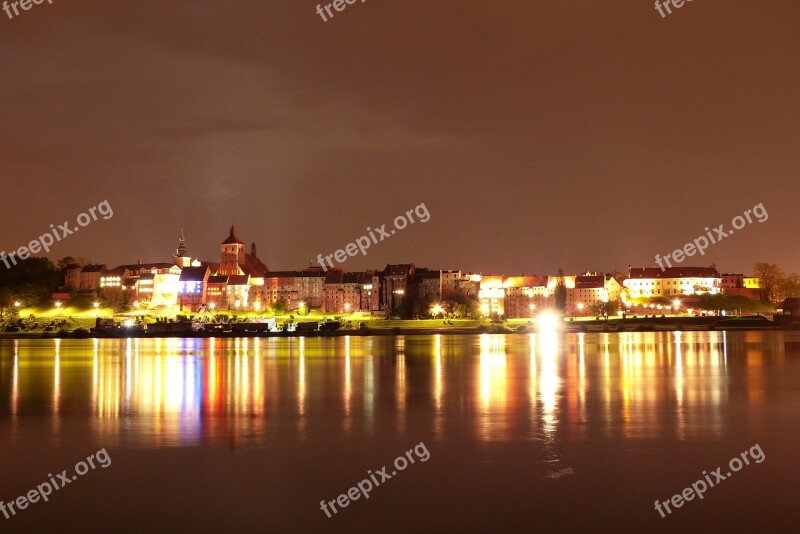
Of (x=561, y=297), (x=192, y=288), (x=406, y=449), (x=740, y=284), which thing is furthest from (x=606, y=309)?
(x=406, y=449)

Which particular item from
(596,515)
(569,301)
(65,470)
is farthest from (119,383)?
(569,301)

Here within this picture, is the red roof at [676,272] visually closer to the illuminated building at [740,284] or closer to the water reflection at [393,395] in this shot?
the illuminated building at [740,284]

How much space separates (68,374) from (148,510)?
70.7ft

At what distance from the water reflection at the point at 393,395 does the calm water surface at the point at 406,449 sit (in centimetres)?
10

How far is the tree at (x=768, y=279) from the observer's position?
112m

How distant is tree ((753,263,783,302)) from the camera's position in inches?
4414

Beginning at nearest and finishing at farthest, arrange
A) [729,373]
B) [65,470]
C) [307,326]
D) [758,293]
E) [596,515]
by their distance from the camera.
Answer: [596,515], [65,470], [729,373], [307,326], [758,293]

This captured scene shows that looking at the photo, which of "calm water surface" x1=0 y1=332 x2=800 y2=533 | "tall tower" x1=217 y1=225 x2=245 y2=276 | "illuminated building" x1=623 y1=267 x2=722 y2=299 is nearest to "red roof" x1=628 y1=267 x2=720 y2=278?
"illuminated building" x1=623 y1=267 x2=722 y2=299

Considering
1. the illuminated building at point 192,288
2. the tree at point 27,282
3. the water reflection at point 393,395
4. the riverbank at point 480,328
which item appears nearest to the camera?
the water reflection at point 393,395

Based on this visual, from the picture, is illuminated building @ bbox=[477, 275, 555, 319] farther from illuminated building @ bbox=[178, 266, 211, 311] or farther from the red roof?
illuminated building @ bbox=[178, 266, 211, 311]

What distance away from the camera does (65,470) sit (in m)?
12.5

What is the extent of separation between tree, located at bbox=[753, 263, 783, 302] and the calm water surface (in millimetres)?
91663

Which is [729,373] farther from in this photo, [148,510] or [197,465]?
[148,510]

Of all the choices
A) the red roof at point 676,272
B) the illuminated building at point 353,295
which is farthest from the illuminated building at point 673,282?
the illuminated building at point 353,295
